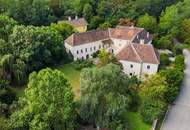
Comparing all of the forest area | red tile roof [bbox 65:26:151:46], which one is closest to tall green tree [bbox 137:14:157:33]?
the forest area

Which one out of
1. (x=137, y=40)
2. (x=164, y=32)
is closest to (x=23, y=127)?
(x=137, y=40)

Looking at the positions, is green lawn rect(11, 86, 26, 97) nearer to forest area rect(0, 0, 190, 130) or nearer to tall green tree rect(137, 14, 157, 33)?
forest area rect(0, 0, 190, 130)

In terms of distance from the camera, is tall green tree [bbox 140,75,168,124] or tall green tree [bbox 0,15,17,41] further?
tall green tree [bbox 0,15,17,41]

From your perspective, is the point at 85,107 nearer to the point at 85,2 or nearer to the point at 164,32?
the point at 164,32

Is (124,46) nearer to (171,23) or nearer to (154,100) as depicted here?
(154,100)

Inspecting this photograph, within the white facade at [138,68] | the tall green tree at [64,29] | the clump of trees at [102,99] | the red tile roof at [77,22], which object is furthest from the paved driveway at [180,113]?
the red tile roof at [77,22]

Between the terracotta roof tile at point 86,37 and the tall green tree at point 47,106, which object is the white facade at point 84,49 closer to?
the terracotta roof tile at point 86,37
